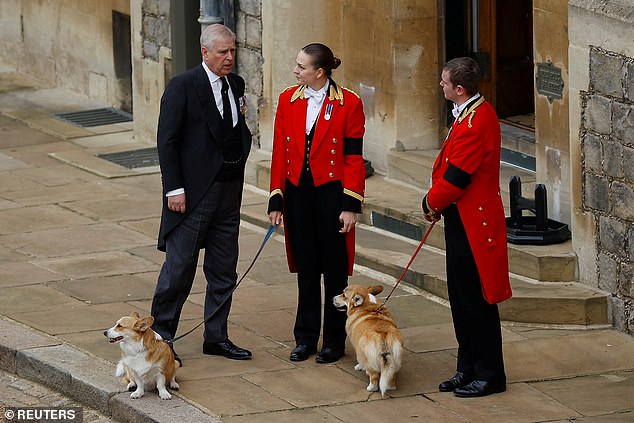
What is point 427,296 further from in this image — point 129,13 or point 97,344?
point 129,13

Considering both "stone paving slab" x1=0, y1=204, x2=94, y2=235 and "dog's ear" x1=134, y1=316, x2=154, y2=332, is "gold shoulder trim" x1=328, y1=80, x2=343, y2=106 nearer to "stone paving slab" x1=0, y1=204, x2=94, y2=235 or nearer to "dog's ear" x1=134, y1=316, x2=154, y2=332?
"dog's ear" x1=134, y1=316, x2=154, y2=332

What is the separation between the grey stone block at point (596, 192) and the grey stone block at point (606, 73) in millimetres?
543

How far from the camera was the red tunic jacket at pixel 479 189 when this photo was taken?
309 inches

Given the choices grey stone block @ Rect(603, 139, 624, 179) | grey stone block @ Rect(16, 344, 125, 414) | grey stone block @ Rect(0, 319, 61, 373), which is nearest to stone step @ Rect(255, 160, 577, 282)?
grey stone block @ Rect(603, 139, 624, 179)

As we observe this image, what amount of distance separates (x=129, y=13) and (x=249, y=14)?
3.21 metres

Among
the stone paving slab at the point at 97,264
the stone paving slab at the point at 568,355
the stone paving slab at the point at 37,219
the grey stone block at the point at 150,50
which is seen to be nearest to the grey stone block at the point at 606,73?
the stone paving slab at the point at 568,355

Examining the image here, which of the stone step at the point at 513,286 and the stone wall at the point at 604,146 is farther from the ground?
the stone wall at the point at 604,146

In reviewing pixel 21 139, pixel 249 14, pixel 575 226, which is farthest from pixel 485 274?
pixel 21 139

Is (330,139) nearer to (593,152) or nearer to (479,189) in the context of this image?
(479,189)

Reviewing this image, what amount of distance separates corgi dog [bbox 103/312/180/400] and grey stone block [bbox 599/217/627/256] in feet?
9.32

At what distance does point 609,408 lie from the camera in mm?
7918

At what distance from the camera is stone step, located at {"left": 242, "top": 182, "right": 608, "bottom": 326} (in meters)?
9.23

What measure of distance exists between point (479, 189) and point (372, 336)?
956 millimetres

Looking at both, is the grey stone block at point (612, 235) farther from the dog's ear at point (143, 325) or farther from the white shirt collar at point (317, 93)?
the dog's ear at point (143, 325)
